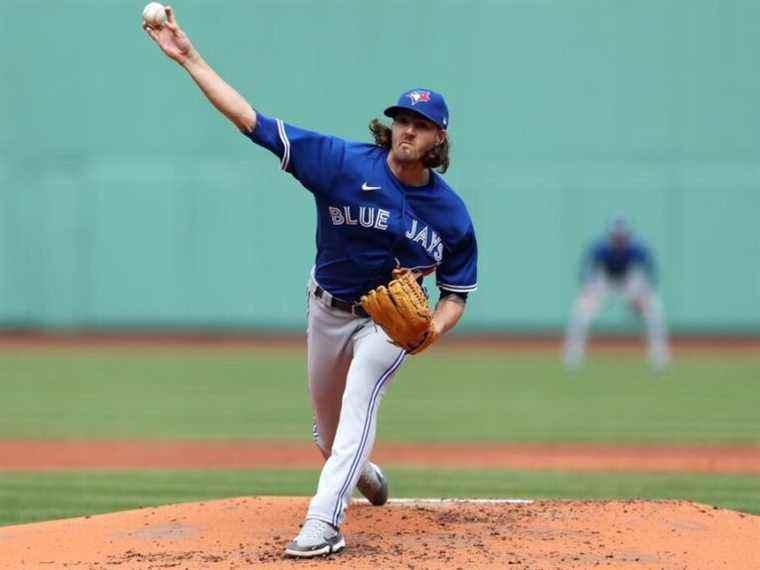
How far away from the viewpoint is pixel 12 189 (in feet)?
77.9

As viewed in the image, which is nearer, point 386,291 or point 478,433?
point 386,291

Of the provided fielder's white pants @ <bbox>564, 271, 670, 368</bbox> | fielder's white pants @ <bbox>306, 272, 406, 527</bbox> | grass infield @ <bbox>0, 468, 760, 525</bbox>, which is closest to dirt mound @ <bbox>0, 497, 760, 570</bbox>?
fielder's white pants @ <bbox>306, 272, 406, 527</bbox>

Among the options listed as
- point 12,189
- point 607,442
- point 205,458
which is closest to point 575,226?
point 12,189

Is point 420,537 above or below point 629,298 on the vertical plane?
below

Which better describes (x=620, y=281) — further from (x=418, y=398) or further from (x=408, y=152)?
(x=408, y=152)

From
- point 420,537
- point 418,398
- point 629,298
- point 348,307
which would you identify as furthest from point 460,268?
point 629,298

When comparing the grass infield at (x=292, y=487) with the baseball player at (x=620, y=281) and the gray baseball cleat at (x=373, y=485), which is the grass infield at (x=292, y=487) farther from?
the baseball player at (x=620, y=281)

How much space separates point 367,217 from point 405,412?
26.8 feet

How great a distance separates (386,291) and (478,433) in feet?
21.5

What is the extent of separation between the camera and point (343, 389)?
21.0 ft

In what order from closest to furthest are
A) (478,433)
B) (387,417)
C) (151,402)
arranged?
(478,433)
(387,417)
(151,402)

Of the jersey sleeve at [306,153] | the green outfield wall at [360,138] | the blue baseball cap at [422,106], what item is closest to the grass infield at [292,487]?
the jersey sleeve at [306,153]

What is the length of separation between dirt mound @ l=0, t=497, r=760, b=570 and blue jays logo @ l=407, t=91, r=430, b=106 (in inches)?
70.7

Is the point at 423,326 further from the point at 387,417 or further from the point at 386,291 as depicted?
the point at 387,417
